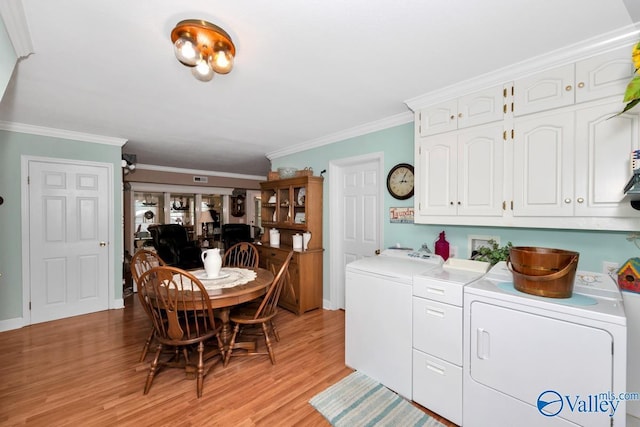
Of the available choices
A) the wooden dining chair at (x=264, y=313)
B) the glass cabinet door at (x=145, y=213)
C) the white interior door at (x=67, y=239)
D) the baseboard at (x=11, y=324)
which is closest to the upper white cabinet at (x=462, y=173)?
the wooden dining chair at (x=264, y=313)

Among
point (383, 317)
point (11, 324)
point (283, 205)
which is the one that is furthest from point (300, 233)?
point (11, 324)

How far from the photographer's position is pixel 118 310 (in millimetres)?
3705


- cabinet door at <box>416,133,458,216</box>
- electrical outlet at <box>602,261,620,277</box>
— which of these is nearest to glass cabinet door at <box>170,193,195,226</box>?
cabinet door at <box>416,133,458,216</box>

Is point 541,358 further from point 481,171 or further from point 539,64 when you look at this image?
point 539,64

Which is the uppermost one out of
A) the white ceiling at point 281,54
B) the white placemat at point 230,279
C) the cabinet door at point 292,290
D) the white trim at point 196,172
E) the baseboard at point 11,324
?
the white ceiling at point 281,54

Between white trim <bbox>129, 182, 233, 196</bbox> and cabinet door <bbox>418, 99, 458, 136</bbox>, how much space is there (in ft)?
19.7

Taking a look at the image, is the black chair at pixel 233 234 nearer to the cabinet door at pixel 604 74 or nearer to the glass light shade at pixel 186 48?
the glass light shade at pixel 186 48

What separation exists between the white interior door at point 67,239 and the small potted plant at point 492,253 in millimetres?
4598

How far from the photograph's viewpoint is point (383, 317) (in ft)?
6.91

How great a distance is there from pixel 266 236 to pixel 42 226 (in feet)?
9.30

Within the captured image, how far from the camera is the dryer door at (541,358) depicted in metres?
Result: 1.28

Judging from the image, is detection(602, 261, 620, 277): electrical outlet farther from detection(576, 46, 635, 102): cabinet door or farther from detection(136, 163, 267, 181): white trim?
detection(136, 163, 267, 181): white trim

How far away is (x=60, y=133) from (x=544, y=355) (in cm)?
516

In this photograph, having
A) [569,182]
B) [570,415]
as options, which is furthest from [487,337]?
[569,182]
